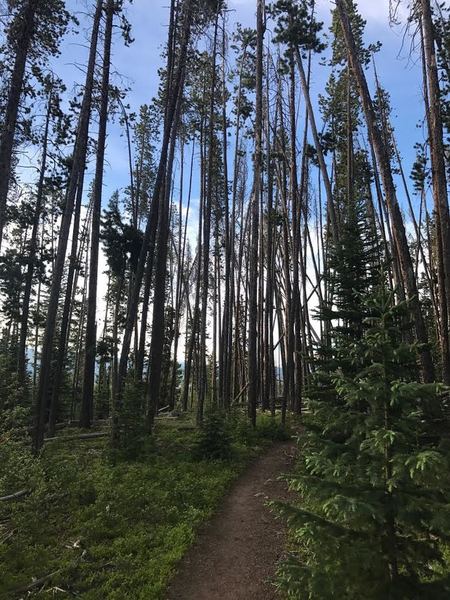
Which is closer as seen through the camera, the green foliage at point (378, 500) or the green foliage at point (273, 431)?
the green foliage at point (378, 500)

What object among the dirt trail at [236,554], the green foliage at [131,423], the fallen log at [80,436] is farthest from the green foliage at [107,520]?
the fallen log at [80,436]

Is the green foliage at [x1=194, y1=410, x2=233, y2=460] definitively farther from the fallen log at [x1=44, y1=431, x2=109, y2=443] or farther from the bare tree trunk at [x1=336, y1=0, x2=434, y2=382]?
the bare tree trunk at [x1=336, y1=0, x2=434, y2=382]

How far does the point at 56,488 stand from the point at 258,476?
3972 mm

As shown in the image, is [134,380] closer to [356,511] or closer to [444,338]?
[444,338]

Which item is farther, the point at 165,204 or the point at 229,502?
the point at 165,204

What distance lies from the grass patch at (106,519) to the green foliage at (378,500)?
2.63 metres

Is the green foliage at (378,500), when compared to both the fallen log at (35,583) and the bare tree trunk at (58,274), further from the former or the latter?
the bare tree trunk at (58,274)

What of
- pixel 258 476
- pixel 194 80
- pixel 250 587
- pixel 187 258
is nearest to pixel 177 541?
pixel 250 587

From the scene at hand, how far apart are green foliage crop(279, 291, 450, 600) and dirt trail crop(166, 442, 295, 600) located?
0.93 meters

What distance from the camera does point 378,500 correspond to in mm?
2881

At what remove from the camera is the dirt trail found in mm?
4824

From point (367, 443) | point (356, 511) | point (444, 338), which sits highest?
point (444, 338)

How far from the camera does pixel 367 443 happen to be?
2.95 meters

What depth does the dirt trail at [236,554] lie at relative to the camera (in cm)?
482
